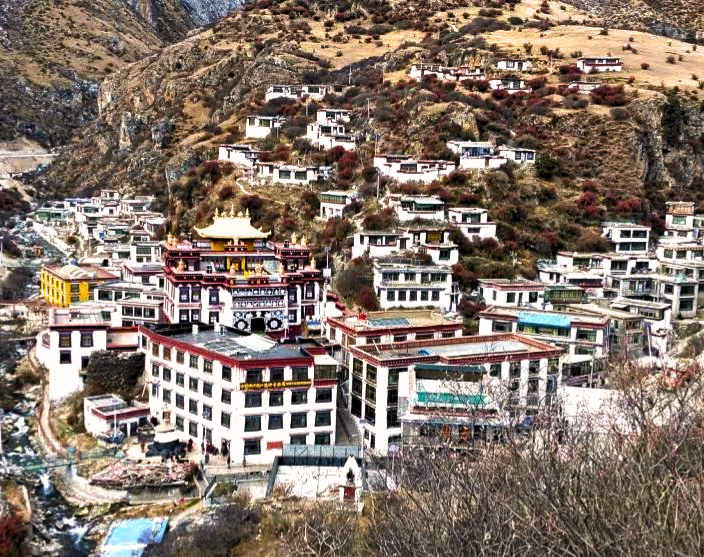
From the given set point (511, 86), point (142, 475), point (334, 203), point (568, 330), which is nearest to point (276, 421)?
point (142, 475)

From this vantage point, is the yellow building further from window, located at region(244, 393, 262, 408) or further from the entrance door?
window, located at region(244, 393, 262, 408)

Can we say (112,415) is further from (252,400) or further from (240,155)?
(240,155)

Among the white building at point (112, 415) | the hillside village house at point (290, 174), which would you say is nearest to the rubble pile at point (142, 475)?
the white building at point (112, 415)

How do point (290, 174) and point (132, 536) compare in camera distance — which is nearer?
point (132, 536)

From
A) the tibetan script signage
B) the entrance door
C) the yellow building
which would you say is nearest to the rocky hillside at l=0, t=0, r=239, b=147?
the yellow building

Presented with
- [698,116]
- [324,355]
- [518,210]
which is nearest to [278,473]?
[324,355]
